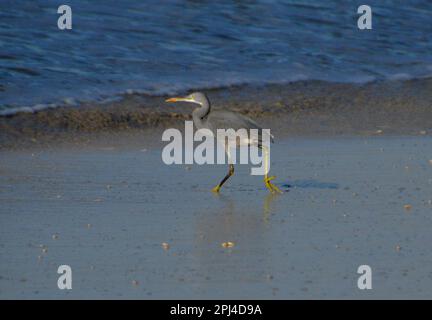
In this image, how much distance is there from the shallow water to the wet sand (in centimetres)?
222

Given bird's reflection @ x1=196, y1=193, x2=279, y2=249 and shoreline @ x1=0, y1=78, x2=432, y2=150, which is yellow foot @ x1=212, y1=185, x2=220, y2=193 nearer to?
bird's reflection @ x1=196, y1=193, x2=279, y2=249

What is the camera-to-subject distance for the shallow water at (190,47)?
443 inches

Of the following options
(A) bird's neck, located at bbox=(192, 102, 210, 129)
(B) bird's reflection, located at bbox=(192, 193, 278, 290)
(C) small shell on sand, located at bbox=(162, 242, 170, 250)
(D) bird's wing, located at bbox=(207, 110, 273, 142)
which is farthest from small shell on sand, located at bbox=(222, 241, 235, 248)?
(A) bird's neck, located at bbox=(192, 102, 210, 129)

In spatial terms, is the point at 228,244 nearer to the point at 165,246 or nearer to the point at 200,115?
the point at 165,246

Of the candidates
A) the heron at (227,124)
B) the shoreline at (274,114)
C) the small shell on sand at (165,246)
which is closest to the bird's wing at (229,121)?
the heron at (227,124)

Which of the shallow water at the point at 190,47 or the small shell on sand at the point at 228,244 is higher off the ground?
the shallow water at the point at 190,47

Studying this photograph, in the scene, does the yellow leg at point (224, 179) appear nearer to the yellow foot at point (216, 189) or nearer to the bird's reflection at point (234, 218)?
the yellow foot at point (216, 189)

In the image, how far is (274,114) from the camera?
34.7ft

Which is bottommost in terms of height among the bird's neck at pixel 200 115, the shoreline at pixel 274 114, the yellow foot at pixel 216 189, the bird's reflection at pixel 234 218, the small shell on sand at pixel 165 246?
the small shell on sand at pixel 165 246

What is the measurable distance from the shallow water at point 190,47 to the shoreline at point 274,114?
1.06 ft

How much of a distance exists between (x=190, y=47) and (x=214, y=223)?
6.79m

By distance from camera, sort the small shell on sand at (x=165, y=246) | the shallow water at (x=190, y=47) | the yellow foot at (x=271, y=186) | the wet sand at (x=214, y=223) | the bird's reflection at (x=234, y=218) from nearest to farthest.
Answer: the wet sand at (x=214, y=223), the small shell on sand at (x=165, y=246), the bird's reflection at (x=234, y=218), the yellow foot at (x=271, y=186), the shallow water at (x=190, y=47)

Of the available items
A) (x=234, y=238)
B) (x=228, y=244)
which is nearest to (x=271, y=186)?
(x=234, y=238)
